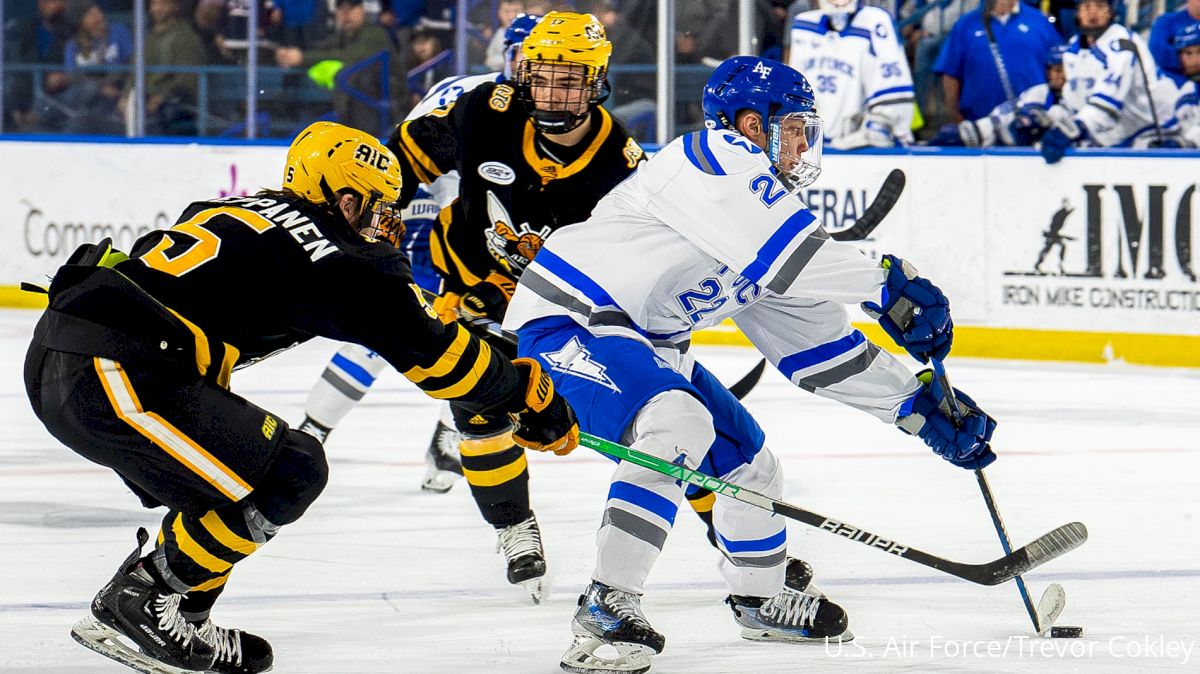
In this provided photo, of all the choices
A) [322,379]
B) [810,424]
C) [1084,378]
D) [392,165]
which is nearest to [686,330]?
[392,165]

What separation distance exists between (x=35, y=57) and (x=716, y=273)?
7.08 metres

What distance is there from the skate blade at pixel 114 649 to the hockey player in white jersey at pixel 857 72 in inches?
211

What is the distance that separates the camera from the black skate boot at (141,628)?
289cm

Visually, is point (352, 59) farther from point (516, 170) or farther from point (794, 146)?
point (794, 146)

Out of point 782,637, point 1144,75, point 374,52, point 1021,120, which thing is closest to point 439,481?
point 782,637

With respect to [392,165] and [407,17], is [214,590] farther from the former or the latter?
[407,17]

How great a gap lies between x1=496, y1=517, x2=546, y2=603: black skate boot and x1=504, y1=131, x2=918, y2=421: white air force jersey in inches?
22.0

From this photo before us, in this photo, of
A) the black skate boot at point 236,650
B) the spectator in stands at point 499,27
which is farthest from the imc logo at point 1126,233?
the black skate boot at point 236,650

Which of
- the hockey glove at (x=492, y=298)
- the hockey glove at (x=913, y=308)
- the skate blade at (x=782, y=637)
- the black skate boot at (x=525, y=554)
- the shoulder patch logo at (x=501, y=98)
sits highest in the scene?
the shoulder patch logo at (x=501, y=98)

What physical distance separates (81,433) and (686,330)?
110 centimetres

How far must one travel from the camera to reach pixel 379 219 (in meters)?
3.05

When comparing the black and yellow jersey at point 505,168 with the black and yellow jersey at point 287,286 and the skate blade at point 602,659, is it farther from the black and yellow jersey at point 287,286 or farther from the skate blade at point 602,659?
the skate blade at point 602,659

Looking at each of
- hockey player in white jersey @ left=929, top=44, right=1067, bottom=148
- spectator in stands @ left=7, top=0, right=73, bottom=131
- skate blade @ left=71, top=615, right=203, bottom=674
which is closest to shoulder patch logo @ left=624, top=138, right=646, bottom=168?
skate blade @ left=71, top=615, right=203, bottom=674

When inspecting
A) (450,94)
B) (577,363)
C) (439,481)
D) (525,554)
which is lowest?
(439,481)
